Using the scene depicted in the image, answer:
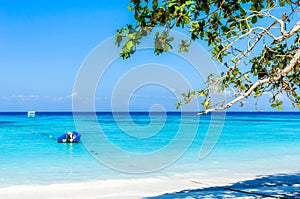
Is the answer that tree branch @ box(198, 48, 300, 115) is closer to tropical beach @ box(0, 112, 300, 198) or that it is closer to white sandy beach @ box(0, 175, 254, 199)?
tropical beach @ box(0, 112, 300, 198)

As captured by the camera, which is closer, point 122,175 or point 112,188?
point 112,188

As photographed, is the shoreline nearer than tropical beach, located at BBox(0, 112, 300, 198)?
Yes

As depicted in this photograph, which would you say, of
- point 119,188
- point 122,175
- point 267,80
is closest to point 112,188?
point 119,188

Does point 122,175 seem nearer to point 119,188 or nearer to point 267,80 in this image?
point 119,188

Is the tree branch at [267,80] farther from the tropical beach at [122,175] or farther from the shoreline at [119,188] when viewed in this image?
the shoreline at [119,188]

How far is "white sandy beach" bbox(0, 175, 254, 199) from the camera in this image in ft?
35.0

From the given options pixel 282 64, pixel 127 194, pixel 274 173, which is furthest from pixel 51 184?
pixel 282 64

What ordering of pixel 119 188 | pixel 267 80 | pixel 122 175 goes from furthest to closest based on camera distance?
pixel 122 175 → pixel 119 188 → pixel 267 80

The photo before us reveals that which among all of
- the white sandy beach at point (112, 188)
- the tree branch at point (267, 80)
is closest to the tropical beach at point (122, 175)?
the white sandy beach at point (112, 188)

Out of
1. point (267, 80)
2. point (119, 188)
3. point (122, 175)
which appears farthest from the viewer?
point (122, 175)

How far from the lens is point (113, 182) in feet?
42.7

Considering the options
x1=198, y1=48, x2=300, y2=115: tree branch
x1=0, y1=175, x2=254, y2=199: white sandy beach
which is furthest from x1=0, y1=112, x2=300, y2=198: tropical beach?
x1=198, y1=48, x2=300, y2=115: tree branch

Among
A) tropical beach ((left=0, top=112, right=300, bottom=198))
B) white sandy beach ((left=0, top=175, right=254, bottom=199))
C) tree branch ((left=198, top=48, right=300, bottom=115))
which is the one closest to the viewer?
tree branch ((left=198, top=48, right=300, bottom=115))

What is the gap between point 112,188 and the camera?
1190 cm
